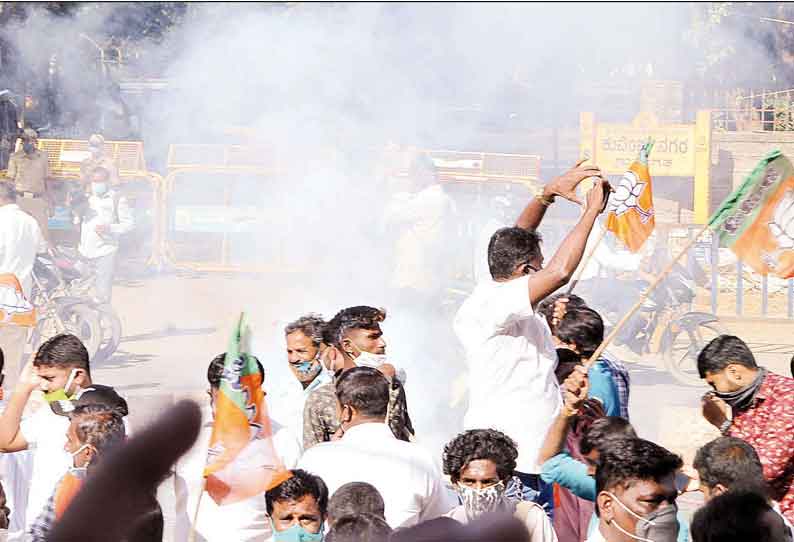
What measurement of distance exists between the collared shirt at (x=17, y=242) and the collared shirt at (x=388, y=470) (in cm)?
354

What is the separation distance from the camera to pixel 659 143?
1066cm

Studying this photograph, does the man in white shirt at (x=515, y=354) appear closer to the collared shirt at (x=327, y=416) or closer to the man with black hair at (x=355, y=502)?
the collared shirt at (x=327, y=416)

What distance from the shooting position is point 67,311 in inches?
292

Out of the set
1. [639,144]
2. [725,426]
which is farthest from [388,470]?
[639,144]

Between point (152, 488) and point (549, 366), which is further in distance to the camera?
point (549, 366)

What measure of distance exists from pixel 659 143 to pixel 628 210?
6.40 metres

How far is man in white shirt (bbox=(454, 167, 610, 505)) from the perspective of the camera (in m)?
3.41

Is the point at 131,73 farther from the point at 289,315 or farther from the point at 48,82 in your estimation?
the point at 289,315

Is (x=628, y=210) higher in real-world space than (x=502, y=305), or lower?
higher

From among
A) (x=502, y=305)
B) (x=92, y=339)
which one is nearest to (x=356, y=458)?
(x=502, y=305)

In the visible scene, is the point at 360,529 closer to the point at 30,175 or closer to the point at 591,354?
the point at 591,354

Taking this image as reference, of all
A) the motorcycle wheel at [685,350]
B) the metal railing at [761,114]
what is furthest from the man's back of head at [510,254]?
the metal railing at [761,114]

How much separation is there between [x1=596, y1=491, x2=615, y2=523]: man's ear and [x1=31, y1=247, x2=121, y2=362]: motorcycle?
17.1 feet

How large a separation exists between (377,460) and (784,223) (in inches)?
70.1
